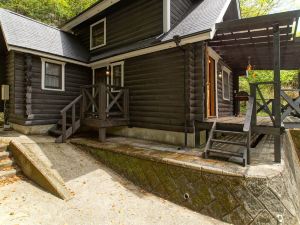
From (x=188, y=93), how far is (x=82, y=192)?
431 cm

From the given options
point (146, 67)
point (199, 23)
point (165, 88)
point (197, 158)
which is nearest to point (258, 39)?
point (199, 23)

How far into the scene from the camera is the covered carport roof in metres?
4.99

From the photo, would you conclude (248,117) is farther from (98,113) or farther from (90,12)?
(90,12)

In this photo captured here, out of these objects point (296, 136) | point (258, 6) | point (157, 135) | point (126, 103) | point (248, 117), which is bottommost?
point (296, 136)

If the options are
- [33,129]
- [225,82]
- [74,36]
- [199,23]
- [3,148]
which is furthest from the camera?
[74,36]

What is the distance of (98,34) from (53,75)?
3.62 meters

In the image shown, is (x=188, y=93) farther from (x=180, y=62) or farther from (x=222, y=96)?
(x=222, y=96)

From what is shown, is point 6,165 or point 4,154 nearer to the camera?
point 6,165

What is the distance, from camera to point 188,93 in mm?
6379

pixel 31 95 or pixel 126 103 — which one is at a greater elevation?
pixel 31 95

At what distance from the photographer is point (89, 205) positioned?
168 inches

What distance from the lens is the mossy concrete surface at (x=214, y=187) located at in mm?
3672

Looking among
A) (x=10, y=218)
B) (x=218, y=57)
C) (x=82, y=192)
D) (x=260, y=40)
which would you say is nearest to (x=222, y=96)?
(x=218, y=57)

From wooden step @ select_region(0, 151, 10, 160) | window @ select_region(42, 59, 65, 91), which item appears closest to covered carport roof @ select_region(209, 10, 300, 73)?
window @ select_region(42, 59, 65, 91)
